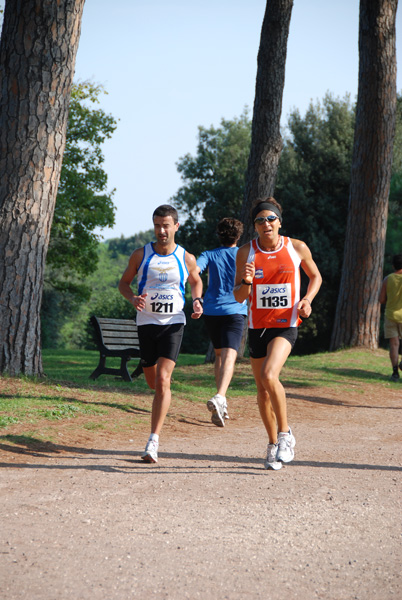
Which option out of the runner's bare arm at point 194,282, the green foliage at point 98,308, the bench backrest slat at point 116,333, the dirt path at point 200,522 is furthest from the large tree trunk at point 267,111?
the green foliage at point 98,308

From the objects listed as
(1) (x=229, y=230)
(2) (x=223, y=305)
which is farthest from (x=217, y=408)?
(1) (x=229, y=230)

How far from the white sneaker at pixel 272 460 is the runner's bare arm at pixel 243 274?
50.2 inches

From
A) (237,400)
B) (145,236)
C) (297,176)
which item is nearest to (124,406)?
(237,400)

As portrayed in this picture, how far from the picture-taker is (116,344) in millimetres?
11719

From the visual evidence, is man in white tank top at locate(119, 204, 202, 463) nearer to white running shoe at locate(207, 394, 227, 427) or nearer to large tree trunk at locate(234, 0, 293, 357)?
white running shoe at locate(207, 394, 227, 427)

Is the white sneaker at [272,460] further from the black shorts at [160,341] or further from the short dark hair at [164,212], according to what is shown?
the short dark hair at [164,212]

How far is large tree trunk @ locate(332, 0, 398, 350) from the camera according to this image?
17172 mm

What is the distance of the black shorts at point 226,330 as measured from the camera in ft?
27.3

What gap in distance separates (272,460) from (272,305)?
1289mm

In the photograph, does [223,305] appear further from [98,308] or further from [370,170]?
[98,308]

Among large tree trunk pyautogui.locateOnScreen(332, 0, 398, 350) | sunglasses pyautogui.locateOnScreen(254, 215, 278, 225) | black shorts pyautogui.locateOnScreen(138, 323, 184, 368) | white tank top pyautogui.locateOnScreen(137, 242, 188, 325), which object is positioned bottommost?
black shorts pyautogui.locateOnScreen(138, 323, 184, 368)

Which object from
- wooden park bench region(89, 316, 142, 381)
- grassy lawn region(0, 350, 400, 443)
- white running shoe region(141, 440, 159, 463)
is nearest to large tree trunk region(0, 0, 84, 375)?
grassy lawn region(0, 350, 400, 443)

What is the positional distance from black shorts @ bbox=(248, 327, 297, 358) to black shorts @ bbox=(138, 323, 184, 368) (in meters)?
0.63

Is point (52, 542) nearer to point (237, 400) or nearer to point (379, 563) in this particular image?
point (379, 563)
